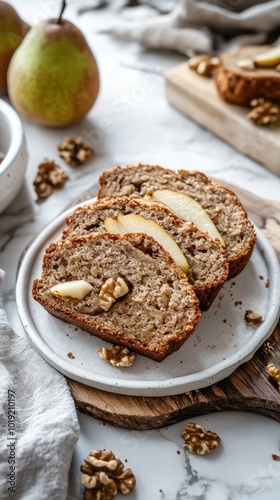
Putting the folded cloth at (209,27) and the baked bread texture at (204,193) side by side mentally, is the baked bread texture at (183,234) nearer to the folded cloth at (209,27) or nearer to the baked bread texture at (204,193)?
the baked bread texture at (204,193)

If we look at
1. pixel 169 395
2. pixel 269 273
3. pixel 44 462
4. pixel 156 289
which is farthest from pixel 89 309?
pixel 269 273

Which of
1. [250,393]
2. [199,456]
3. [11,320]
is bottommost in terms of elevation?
[11,320]

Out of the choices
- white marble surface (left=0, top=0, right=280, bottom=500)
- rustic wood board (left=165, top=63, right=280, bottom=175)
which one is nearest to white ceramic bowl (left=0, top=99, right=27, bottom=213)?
white marble surface (left=0, top=0, right=280, bottom=500)

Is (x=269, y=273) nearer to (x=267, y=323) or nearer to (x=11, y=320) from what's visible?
(x=267, y=323)

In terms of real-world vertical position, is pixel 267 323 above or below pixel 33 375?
above

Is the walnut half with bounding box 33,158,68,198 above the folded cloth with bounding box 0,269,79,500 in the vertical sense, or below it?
below

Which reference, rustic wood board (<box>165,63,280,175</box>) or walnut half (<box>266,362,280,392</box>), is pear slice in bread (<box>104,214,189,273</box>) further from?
rustic wood board (<box>165,63,280,175</box>)
